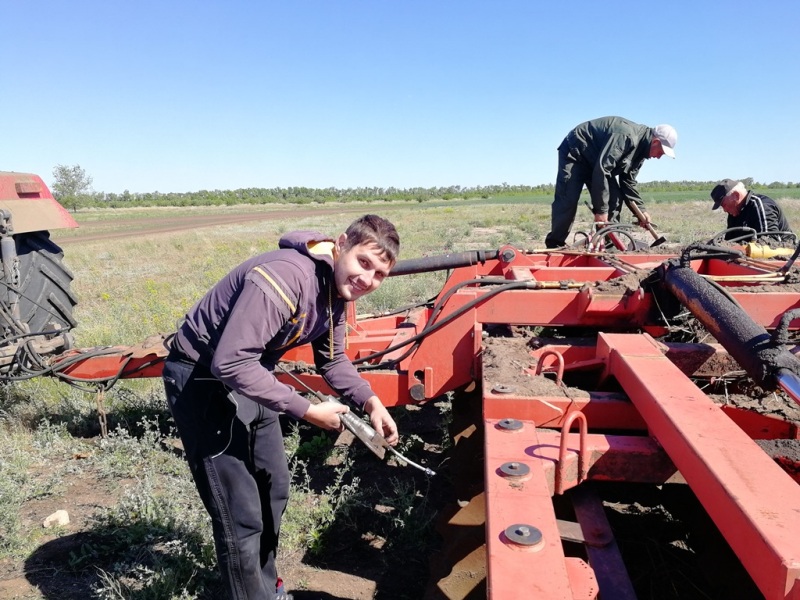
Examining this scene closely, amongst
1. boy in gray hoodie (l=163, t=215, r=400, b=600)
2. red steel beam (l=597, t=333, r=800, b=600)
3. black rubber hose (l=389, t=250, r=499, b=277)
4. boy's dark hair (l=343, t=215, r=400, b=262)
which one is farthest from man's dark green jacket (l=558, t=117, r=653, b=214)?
boy's dark hair (l=343, t=215, r=400, b=262)

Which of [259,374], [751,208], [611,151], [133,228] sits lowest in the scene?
[133,228]

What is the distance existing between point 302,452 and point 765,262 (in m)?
3.43

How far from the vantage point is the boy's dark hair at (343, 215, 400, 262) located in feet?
6.64

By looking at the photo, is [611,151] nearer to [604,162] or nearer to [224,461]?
[604,162]

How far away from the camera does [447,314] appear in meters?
3.23

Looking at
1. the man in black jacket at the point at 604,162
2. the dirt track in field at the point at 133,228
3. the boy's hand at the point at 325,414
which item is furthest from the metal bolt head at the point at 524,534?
the dirt track in field at the point at 133,228

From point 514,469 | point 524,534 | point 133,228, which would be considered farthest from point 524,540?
point 133,228

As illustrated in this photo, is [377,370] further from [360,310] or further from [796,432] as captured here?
[360,310]

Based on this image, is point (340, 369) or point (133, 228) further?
point (133, 228)

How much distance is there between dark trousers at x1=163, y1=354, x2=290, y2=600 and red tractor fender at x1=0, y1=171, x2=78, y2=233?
291 centimetres

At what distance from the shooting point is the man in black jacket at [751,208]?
573 cm

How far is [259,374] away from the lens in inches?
76.9

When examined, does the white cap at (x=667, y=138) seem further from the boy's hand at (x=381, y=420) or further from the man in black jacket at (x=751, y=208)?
the boy's hand at (x=381, y=420)

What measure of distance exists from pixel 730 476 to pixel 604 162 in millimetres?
5685
